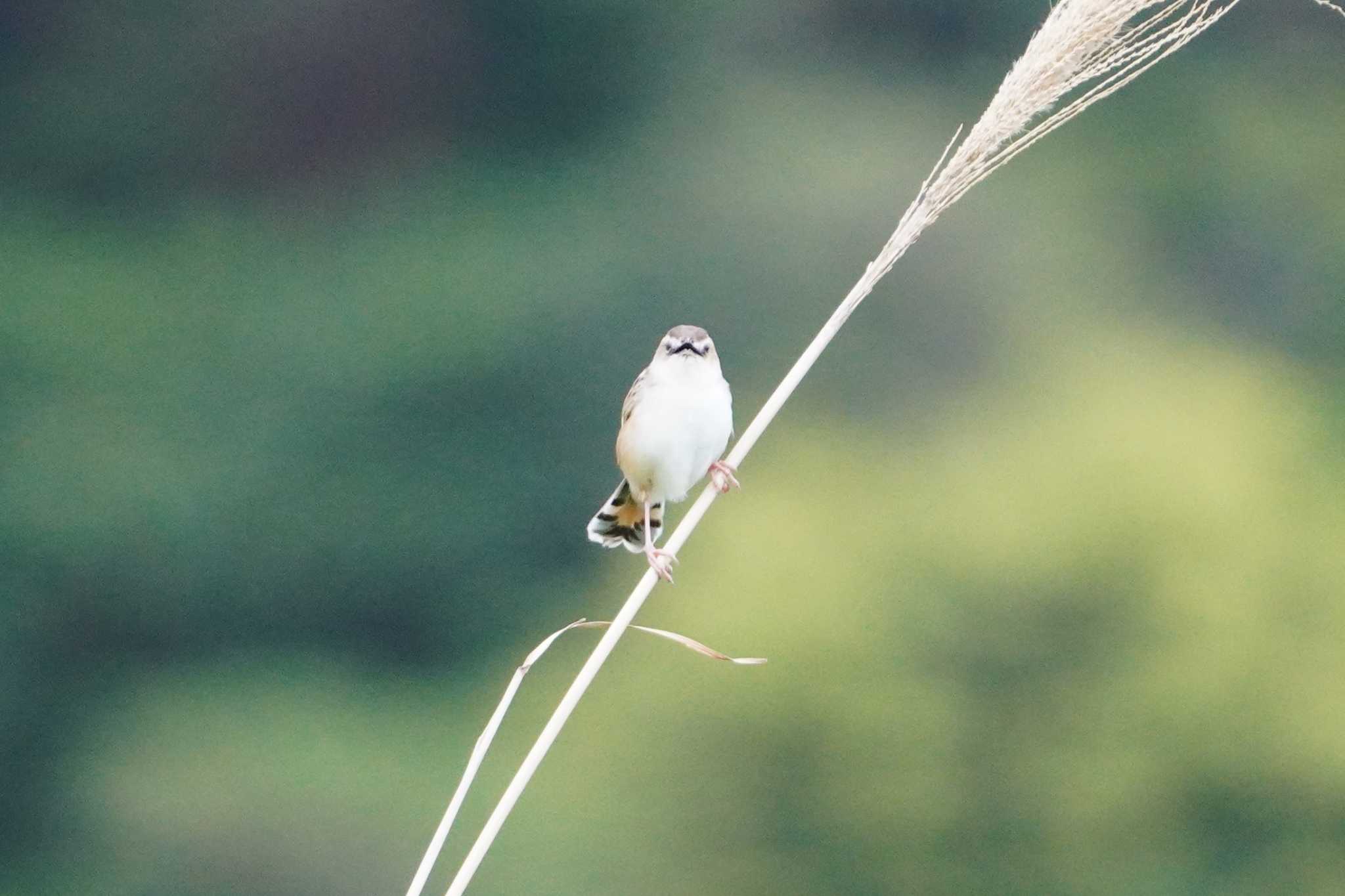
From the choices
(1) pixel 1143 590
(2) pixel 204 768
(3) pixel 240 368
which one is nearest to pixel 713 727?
(1) pixel 1143 590

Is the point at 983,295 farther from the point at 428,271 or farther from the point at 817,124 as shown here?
the point at 428,271

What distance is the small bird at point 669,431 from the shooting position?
3080 millimetres

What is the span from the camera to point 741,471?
9625 millimetres

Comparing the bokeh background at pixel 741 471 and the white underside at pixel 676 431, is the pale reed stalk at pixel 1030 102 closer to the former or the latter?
the white underside at pixel 676 431

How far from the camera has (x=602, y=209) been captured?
13.5 meters

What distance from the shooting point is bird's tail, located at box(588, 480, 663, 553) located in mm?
3275

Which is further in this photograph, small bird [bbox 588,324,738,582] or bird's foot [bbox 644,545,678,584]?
small bird [bbox 588,324,738,582]

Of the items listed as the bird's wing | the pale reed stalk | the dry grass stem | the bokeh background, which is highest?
the bokeh background

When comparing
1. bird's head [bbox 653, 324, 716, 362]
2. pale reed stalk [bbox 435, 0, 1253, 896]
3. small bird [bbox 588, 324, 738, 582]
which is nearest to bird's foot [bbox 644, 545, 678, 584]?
pale reed stalk [bbox 435, 0, 1253, 896]

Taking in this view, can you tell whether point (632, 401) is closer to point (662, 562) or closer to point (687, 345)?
point (687, 345)

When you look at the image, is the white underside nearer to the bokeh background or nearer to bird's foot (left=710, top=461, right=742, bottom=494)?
bird's foot (left=710, top=461, right=742, bottom=494)

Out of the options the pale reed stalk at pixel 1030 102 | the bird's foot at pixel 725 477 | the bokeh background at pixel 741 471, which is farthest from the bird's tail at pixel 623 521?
the bokeh background at pixel 741 471

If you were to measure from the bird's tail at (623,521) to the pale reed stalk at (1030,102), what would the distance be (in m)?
1.36

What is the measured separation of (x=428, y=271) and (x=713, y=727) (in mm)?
4904
